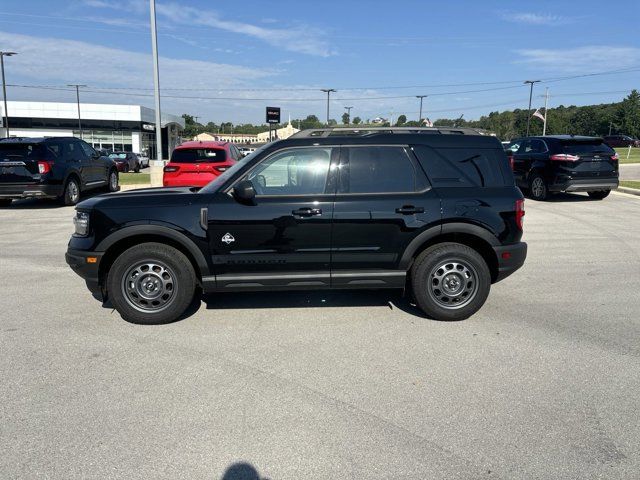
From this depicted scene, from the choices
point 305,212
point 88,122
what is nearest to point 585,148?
point 305,212

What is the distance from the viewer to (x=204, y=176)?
35.8ft

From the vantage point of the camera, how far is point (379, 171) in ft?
16.3

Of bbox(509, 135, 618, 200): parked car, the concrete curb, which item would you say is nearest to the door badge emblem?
bbox(509, 135, 618, 200): parked car

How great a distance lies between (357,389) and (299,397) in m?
0.43

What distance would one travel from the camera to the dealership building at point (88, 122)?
63719mm

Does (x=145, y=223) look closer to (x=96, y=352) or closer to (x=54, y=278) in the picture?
(x=96, y=352)

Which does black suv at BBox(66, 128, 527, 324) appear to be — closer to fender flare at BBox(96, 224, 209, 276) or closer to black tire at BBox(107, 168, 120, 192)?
fender flare at BBox(96, 224, 209, 276)

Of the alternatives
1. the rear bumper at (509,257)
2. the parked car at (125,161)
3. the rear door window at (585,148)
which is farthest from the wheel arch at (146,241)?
the parked car at (125,161)

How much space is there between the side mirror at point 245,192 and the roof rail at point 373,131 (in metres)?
0.77

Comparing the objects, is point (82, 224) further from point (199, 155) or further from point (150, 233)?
point (199, 155)

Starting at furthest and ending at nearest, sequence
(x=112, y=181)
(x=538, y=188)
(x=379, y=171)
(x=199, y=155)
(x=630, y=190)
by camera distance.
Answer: (x=112, y=181) → (x=630, y=190) → (x=538, y=188) → (x=199, y=155) → (x=379, y=171)

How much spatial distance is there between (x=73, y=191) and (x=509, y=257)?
1195 centimetres

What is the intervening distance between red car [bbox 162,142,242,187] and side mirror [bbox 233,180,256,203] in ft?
20.6

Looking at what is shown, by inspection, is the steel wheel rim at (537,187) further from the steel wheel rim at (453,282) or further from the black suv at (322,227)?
the steel wheel rim at (453,282)
